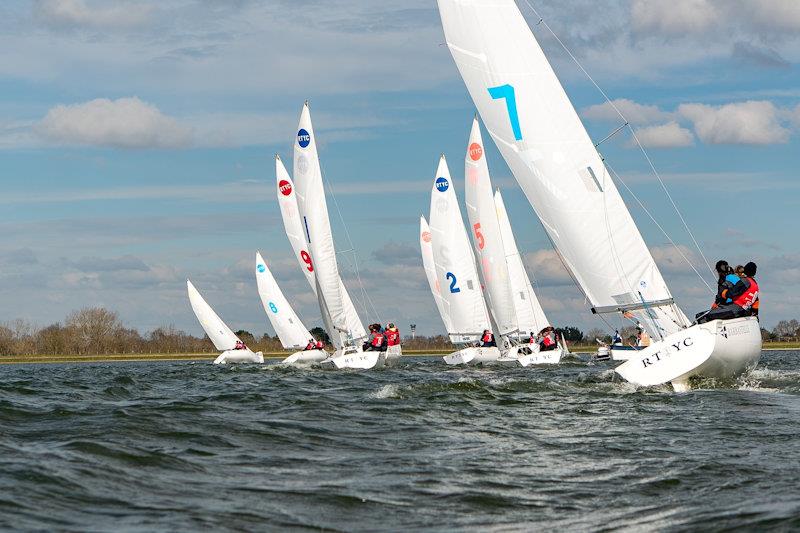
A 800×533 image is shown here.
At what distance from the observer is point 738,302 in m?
18.1

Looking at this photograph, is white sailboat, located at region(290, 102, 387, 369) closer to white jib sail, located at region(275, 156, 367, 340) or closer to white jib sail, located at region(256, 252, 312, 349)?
white jib sail, located at region(275, 156, 367, 340)

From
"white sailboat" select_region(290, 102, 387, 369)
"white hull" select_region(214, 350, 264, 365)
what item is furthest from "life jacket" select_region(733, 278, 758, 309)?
"white hull" select_region(214, 350, 264, 365)

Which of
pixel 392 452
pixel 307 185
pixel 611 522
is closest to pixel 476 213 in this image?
pixel 307 185

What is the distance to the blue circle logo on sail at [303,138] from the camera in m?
38.1

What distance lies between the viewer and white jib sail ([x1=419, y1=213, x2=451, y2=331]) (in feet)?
164

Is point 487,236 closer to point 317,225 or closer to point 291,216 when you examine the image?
point 317,225

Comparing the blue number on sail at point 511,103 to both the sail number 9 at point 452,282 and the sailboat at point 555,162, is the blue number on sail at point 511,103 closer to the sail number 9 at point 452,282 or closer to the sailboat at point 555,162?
the sailboat at point 555,162

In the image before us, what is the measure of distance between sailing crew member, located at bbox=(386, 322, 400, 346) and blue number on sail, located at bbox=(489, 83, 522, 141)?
1560cm

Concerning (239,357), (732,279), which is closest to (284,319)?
(239,357)

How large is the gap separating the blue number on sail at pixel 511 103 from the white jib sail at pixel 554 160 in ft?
0.07

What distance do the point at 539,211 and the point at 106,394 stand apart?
31.5ft

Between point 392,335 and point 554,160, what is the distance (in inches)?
666

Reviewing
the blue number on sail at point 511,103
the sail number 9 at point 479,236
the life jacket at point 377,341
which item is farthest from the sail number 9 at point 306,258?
the blue number on sail at point 511,103

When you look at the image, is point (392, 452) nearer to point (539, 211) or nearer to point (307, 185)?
point (539, 211)
